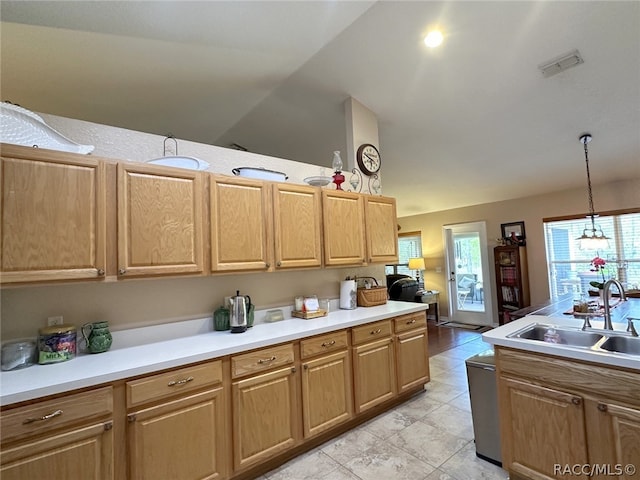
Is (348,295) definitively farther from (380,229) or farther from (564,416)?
(564,416)

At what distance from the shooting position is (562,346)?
1586mm

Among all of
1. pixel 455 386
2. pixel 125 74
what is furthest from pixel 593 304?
pixel 125 74

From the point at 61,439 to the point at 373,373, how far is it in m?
2.03

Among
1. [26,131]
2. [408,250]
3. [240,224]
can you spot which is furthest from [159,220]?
[408,250]

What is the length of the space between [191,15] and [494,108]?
3.06 metres

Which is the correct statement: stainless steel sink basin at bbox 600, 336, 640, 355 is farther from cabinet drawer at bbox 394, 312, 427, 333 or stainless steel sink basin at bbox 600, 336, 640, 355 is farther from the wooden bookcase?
the wooden bookcase

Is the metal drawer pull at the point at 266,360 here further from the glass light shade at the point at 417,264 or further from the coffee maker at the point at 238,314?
the glass light shade at the point at 417,264

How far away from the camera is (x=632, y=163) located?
12.8 ft

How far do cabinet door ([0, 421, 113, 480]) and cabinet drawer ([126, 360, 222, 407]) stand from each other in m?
0.17

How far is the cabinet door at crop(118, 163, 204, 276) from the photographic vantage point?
5.82ft

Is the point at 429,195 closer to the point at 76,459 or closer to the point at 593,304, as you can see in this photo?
the point at 593,304

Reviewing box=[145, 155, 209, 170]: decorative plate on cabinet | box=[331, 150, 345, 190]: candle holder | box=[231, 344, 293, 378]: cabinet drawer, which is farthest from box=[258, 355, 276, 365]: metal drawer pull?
box=[331, 150, 345, 190]: candle holder

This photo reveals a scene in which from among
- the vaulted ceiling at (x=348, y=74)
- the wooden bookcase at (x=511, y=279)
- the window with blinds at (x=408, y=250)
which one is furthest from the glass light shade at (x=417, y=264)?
the vaulted ceiling at (x=348, y=74)

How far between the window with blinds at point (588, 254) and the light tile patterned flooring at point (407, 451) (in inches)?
129
